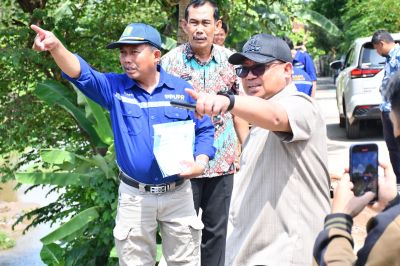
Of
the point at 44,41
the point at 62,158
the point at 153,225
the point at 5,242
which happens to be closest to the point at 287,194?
the point at 153,225

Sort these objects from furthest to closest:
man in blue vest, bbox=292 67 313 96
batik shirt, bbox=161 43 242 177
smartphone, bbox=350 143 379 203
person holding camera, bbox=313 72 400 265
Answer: man in blue vest, bbox=292 67 313 96, batik shirt, bbox=161 43 242 177, smartphone, bbox=350 143 379 203, person holding camera, bbox=313 72 400 265

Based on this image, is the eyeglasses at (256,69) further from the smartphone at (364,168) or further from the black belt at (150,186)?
the black belt at (150,186)

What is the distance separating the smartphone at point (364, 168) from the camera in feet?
7.13

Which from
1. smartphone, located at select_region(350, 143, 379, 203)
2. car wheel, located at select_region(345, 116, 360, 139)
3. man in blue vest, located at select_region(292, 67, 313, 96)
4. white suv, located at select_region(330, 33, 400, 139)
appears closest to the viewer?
smartphone, located at select_region(350, 143, 379, 203)

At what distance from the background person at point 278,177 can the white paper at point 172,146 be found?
1.00 metres

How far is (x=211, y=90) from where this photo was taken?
5.12 m

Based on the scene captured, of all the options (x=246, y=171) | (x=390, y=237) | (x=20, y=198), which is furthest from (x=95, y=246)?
(x=20, y=198)

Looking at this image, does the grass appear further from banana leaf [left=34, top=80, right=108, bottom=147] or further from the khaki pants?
the khaki pants

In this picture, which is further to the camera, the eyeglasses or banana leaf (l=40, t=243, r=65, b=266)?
banana leaf (l=40, t=243, r=65, b=266)

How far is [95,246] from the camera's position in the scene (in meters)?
6.79

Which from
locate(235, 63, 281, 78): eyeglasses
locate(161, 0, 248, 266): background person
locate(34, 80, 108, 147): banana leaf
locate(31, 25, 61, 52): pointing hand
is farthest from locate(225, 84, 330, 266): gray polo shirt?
locate(34, 80, 108, 147): banana leaf

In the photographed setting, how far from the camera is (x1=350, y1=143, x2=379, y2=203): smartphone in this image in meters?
2.17

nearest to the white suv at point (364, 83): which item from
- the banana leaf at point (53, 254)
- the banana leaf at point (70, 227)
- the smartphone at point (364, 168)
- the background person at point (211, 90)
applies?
the banana leaf at point (53, 254)

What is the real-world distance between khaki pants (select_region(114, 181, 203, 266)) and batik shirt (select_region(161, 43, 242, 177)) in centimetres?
59
